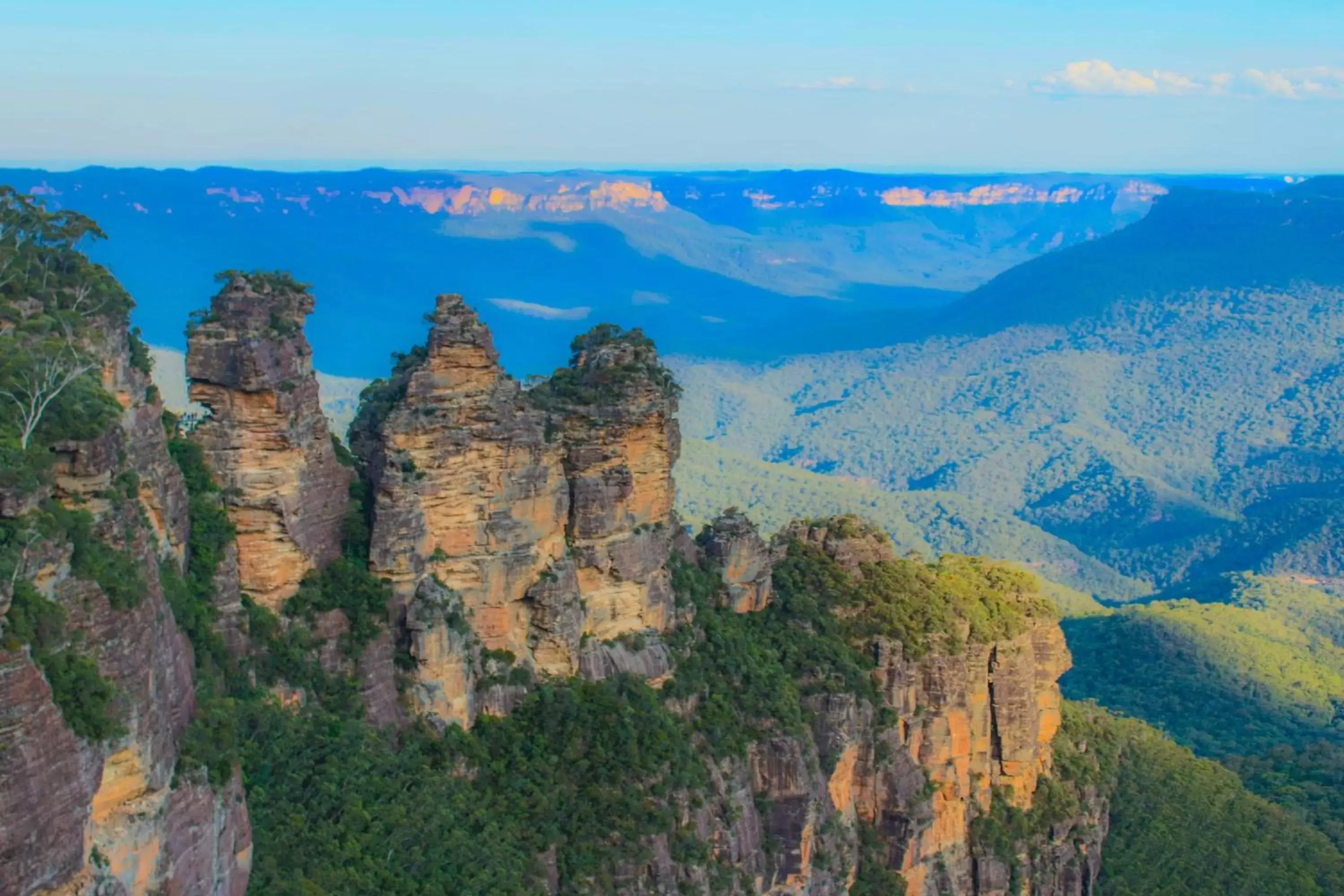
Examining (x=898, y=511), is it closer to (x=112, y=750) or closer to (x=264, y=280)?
(x=264, y=280)

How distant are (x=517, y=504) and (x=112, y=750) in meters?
15.3

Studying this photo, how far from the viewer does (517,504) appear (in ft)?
120

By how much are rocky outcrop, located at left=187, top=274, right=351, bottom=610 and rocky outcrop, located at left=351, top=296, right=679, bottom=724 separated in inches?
89.6

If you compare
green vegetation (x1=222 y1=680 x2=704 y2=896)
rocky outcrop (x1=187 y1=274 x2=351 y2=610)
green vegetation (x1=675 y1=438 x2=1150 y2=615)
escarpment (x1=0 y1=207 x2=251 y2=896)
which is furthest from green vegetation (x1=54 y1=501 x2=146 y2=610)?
green vegetation (x1=675 y1=438 x2=1150 y2=615)

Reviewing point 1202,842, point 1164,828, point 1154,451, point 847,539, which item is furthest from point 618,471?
point 1154,451

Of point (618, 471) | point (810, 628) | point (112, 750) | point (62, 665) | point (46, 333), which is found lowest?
point (810, 628)

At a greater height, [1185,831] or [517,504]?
[517,504]

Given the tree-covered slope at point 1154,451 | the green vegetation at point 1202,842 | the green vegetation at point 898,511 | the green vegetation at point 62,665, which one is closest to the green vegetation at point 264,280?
the green vegetation at point 62,665

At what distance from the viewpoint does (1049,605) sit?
5222 centimetres

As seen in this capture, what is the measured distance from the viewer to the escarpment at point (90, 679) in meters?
20.3

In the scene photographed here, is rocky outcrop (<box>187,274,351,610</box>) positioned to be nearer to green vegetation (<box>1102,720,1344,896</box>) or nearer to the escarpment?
the escarpment

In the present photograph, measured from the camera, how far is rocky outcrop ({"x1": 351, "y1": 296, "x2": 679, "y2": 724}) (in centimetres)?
3441

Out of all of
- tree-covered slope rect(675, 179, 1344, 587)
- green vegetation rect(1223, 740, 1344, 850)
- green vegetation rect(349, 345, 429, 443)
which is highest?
green vegetation rect(349, 345, 429, 443)

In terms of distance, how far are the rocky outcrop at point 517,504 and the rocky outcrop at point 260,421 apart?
2.28 metres
